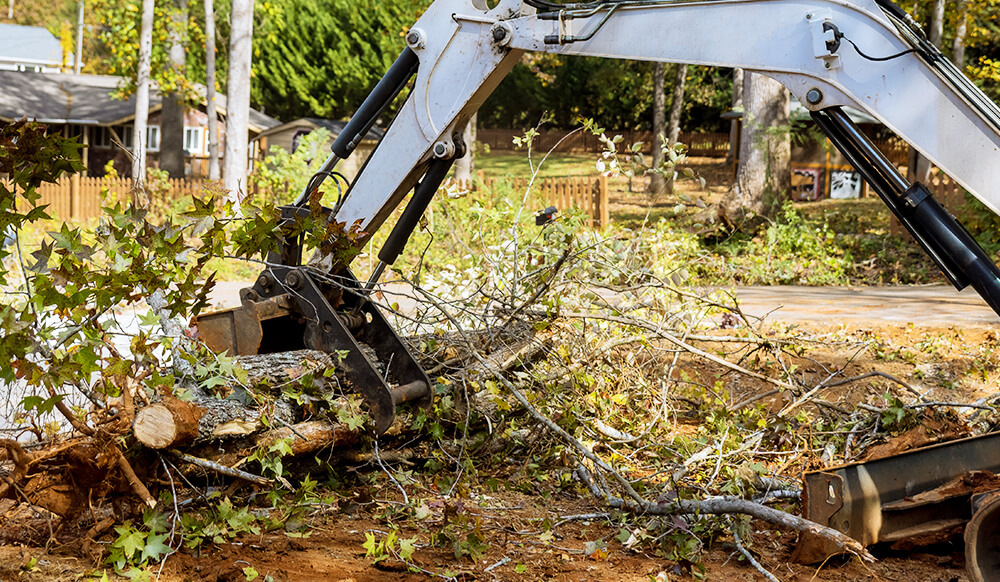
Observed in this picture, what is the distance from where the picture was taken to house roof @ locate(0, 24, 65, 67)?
57.1 m

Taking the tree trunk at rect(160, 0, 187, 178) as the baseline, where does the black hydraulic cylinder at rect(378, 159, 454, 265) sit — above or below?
below

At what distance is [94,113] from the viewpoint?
34750mm

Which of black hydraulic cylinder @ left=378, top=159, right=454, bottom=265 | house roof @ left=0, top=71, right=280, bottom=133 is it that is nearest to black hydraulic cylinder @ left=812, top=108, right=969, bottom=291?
black hydraulic cylinder @ left=378, top=159, right=454, bottom=265

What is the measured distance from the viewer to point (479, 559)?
384cm

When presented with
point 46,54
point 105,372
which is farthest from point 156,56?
point 46,54

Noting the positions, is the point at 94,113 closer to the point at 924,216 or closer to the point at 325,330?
the point at 325,330

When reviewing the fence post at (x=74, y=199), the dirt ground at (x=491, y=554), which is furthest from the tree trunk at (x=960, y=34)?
the fence post at (x=74, y=199)

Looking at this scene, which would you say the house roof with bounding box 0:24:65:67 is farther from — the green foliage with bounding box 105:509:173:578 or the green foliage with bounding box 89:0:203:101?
the green foliage with bounding box 105:509:173:578

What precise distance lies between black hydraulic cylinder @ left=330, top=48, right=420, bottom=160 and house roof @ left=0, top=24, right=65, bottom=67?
60178mm

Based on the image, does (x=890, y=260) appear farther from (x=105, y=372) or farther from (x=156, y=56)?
(x=156, y=56)

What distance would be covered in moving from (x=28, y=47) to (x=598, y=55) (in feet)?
207

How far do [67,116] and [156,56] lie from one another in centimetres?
1522

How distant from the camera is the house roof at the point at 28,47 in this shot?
57.1 meters

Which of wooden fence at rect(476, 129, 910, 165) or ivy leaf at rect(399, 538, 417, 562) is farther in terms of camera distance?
wooden fence at rect(476, 129, 910, 165)
